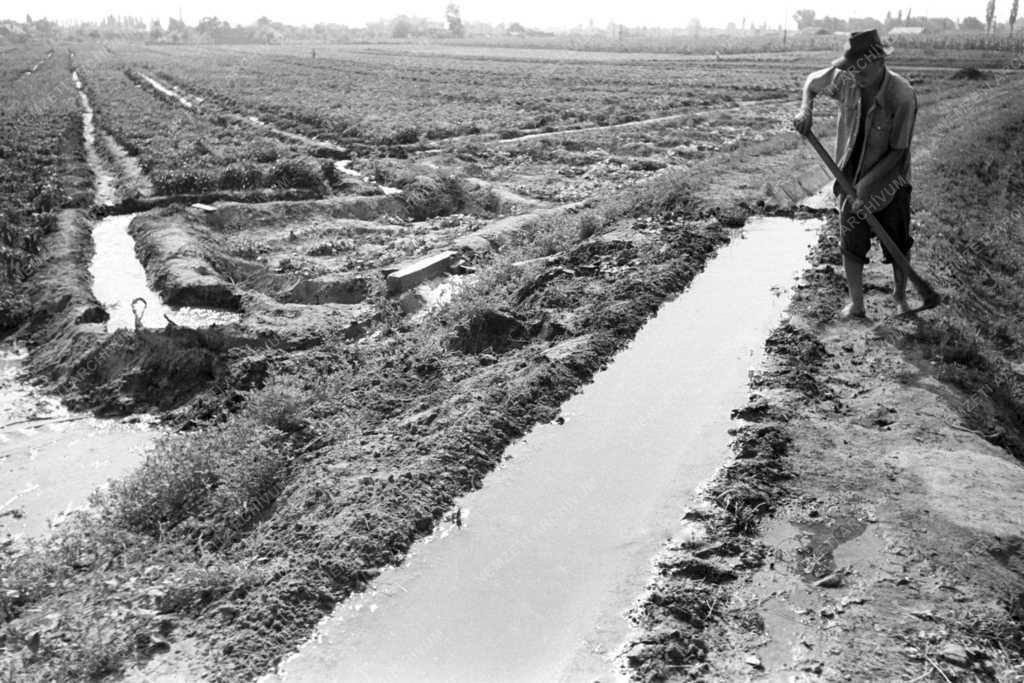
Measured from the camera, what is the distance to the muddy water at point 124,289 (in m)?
8.42

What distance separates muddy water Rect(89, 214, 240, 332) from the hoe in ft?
18.3

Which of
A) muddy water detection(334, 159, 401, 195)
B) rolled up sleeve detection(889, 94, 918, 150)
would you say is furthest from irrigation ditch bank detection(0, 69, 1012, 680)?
muddy water detection(334, 159, 401, 195)

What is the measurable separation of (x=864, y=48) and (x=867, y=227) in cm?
125

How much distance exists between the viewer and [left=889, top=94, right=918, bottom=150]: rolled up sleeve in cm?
556

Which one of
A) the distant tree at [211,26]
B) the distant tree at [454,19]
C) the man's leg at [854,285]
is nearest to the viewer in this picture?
the man's leg at [854,285]

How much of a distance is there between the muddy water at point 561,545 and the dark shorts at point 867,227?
1012 mm

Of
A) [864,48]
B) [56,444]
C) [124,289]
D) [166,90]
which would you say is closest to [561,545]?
[864,48]

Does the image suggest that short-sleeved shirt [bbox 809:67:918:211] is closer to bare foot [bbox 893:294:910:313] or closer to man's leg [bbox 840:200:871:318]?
man's leg [bbox 840:200:871:318]

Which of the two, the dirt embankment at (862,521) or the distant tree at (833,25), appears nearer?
the dirt embankment at (862,521)

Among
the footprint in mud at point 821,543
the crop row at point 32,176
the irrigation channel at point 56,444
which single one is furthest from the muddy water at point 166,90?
the footprint in mud at point 821,543

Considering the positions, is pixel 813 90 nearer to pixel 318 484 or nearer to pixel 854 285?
pixel 854 285

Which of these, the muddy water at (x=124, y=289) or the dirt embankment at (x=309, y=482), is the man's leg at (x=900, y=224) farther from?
the muddy water at (x=124, y=289)

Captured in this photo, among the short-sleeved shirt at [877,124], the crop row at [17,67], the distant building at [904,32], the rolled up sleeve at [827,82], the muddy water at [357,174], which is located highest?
the distant building at [904,32]

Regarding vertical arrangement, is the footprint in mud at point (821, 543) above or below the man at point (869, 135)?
below
